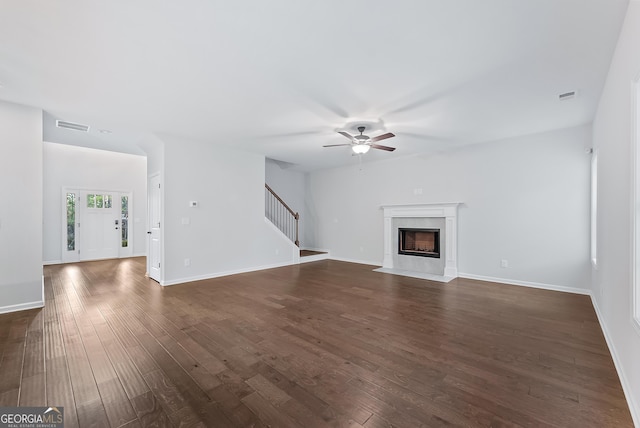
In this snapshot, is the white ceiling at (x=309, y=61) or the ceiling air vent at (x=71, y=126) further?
the ceiling air vent at (x=71, y=126)

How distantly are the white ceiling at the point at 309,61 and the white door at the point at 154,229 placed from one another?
1461 mm

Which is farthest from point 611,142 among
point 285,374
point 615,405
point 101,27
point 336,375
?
point 101,27

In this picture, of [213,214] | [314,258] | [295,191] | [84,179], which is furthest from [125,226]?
[314,258]

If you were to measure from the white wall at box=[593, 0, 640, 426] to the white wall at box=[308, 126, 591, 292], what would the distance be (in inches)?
73.6

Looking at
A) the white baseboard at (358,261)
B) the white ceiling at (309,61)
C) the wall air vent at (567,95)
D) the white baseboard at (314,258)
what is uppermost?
the white ceiling at (309,61)

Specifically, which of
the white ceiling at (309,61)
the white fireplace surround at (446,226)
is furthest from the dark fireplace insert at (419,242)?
the white ceiling at (309,61)

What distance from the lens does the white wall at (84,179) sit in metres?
7.32

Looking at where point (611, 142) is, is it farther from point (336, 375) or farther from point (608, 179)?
point (336, 375)

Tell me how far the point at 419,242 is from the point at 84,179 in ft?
30.4

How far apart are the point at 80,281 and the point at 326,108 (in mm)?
5759

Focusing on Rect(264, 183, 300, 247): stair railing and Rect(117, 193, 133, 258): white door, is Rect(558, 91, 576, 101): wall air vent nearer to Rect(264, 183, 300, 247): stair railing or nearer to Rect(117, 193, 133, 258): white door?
Rect(264, 183, 300, 247): stair railing

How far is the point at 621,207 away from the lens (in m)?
2.24

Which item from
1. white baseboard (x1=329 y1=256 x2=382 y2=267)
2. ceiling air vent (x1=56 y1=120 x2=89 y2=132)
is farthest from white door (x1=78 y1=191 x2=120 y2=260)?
white baseboard (x1=329 y1=256 x2=382 y2=267)

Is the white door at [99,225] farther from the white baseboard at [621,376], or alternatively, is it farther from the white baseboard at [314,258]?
the white baseboard at [621,376]
